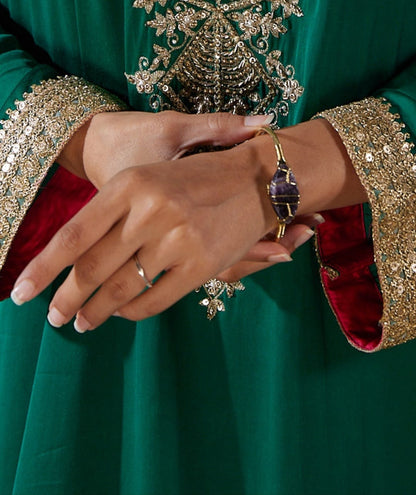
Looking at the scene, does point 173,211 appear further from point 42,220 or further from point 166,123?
point 42,220

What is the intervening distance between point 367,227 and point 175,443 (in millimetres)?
356

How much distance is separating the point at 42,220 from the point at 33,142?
118 millimetres

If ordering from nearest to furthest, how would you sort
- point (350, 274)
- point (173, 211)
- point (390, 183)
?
point (173, 211) → point (390, 183) → point (350, 274)

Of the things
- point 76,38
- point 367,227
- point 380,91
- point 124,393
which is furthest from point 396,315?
point 76,38

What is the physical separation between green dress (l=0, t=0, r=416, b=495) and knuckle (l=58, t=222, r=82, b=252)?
24 cm

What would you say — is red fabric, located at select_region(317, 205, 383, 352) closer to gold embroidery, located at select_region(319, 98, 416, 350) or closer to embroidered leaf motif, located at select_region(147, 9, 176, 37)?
gold embroidery, located at select_region(319, 98, 416, 350)

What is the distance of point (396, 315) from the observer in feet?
1.97

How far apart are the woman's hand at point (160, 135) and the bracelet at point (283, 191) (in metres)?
0.05

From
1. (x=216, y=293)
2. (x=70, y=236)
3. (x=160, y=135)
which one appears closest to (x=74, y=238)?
(x=70, y=236)

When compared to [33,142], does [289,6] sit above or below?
above

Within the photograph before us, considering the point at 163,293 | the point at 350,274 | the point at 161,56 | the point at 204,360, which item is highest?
the point at 161,56

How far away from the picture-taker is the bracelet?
53 centimetres

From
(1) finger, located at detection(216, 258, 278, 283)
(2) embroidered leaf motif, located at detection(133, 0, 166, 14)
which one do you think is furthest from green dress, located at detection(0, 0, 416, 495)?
(1) finger, located at detection(216, 258, 278, 283)

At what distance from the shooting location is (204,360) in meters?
0.73
